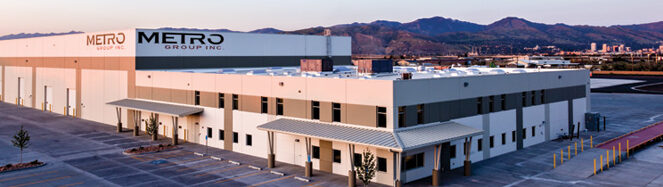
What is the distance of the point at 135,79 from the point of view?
4991cm

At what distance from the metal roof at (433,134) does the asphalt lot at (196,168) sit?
2.64 m

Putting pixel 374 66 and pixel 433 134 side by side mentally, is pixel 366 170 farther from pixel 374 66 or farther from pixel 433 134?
pixel 374 66

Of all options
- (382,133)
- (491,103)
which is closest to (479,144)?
(491,103)

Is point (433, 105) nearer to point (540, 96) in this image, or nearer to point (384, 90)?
point (384, 90)

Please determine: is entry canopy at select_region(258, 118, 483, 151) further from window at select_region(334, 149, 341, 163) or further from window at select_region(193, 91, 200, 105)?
window at select_region(193, 91, 200, 105)

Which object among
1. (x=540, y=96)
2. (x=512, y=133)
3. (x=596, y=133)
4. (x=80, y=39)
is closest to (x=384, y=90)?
(x=512, y=133)

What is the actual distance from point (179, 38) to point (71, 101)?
66.3ft

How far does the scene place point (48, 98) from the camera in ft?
223

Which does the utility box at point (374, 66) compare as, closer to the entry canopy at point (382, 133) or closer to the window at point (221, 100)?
the entry canopy at point (382, 133)

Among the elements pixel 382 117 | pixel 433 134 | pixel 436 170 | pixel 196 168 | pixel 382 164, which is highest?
pixel 382 117

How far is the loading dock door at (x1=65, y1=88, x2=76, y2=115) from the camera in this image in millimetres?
61569

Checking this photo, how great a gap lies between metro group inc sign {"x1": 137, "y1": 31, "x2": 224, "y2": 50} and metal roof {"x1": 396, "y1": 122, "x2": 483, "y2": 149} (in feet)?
105

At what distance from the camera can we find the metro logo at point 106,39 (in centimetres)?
5241

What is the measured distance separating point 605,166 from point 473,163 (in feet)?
27.0
